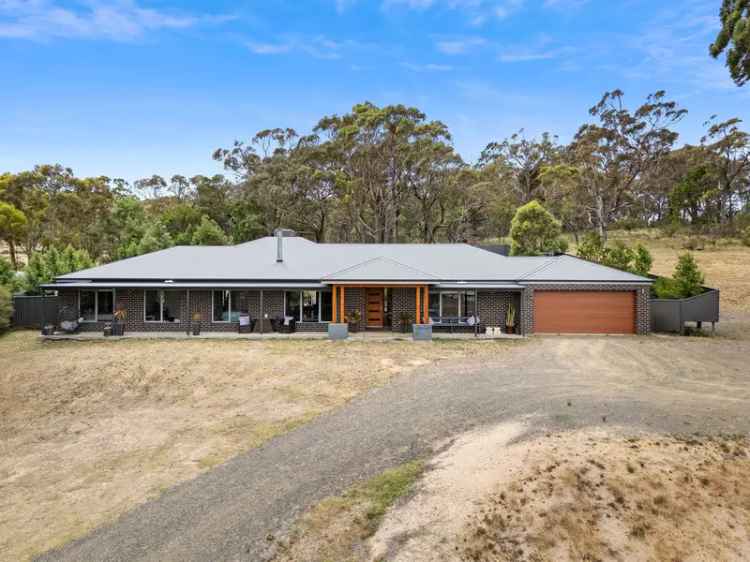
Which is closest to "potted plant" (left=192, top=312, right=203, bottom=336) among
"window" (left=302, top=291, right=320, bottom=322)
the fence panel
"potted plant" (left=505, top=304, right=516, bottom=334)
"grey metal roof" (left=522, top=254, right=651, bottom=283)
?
"window" (left=302, top=291, right=320, bottom=322)

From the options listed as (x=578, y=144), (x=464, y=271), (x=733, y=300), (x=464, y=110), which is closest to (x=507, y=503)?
(x=464, y=271)

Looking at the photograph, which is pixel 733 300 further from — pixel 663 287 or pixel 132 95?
pixel 132 95

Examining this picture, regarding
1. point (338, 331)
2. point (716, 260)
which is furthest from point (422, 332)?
point (716, 260)

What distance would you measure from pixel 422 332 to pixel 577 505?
12.3 meters

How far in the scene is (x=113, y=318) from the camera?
19.1 m

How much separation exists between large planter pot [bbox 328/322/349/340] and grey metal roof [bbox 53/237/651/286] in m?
1.92

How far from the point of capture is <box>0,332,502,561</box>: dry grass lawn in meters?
6.32

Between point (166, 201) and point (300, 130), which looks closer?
point (300, 130)

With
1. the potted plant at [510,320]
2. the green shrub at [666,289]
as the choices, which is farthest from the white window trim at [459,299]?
the green shrub at [666,289]

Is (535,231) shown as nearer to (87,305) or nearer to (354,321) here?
(354,321)

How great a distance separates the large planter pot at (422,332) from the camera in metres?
17.8

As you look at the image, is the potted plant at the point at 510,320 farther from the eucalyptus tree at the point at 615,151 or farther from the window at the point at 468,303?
the eucalyptus tree at the point at 615,151

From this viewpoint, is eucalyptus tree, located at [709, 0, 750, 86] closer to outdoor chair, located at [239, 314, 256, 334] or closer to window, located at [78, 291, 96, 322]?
outdoor chair, located at [239, 314, 256, 334]

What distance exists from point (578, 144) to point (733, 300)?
25.0m
